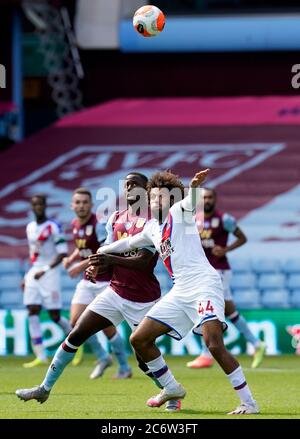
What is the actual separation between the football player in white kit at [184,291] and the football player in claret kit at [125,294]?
441mm

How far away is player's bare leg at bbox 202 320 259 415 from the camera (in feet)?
32.4

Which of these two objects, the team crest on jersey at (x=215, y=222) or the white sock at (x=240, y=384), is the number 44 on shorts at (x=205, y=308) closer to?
the white sock at (x=240, y=384)

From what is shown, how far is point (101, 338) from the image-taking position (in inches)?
697

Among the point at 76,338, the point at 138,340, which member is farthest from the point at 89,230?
the point at 138,340

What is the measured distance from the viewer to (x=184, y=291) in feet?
33.2

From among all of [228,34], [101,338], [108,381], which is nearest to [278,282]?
[101,338]

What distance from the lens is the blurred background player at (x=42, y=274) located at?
16.5 m

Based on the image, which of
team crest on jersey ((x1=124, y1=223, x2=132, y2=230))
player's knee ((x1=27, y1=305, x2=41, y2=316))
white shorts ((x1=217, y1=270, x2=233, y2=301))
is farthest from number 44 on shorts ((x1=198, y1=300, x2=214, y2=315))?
player's knee ((x1=27, y1=305, x2=41, y2=316))

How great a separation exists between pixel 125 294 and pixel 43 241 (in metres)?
5.97

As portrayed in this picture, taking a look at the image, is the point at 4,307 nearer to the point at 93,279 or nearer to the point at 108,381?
the point at 108,381

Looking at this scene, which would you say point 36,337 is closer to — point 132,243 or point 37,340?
point 37,340

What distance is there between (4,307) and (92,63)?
890 centimetres

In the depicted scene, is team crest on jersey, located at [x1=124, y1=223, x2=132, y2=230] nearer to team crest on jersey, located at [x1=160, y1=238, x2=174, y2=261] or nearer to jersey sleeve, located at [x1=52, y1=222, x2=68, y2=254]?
team crest on jersey, located at [x1=160, y1=238, x2=174, y2=261]

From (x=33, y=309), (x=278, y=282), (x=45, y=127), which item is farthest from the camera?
(x=45, y=127)
